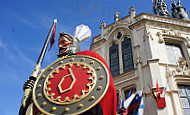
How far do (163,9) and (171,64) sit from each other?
12.7 m

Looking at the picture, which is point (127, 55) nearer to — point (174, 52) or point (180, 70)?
point (174, 52)

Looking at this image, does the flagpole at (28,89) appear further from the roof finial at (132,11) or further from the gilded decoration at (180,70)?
the roof finial at (132,11)

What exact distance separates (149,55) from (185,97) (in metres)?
2.84

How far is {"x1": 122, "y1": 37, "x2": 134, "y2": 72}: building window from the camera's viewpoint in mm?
11718

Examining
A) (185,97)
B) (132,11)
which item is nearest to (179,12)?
(132,11)

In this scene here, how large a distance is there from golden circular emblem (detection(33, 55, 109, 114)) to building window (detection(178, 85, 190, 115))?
674 centimetres

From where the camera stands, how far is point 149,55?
10.7 m

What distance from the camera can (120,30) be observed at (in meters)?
13.8

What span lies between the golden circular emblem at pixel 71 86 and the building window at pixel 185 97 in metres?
6.74

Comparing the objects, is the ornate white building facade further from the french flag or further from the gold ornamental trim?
the gold ornamental trim

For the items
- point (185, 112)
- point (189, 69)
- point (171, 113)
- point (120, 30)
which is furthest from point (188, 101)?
point (120, 30)

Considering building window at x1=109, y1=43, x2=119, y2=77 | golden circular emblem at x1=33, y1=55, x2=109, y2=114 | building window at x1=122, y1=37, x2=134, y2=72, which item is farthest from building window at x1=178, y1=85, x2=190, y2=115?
golden circular emblem at x1=33, y1=55, x2=109, y2=114

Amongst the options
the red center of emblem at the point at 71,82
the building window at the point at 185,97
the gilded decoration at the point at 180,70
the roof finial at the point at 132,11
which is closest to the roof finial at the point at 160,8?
the roof finial at the point at 132,11

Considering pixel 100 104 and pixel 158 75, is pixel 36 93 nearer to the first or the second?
pixel 100 104
